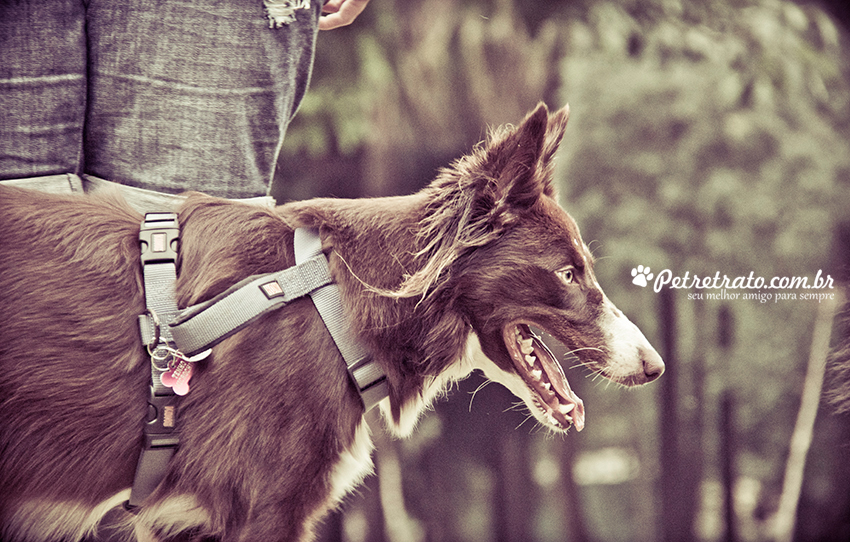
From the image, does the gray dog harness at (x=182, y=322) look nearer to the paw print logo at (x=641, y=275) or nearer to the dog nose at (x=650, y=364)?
the dog nose at (x=650, y=364)

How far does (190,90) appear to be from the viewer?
2154mm

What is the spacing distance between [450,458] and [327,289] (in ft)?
10.6

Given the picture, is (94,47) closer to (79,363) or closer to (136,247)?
(136,247)

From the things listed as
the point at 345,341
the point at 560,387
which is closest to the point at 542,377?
the point at 560,387

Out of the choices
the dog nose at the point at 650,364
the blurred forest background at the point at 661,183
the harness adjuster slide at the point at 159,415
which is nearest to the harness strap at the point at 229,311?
the harness adjuster slide at the point at 159,415

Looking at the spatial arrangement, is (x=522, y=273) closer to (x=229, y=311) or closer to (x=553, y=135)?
(x=553, y=135)

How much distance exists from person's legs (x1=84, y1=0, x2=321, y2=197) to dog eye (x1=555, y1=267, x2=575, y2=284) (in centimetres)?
103

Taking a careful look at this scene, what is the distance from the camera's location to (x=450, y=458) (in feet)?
15.4

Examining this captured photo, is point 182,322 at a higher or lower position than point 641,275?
higher

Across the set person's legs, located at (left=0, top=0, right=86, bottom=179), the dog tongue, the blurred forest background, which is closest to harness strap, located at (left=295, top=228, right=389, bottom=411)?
the dog tongue

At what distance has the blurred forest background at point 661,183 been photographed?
432 cm

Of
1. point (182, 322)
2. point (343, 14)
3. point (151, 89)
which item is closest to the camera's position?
point (182, 322)

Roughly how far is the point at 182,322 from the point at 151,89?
88 cm

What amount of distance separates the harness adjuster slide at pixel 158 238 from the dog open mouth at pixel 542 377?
903 mm
